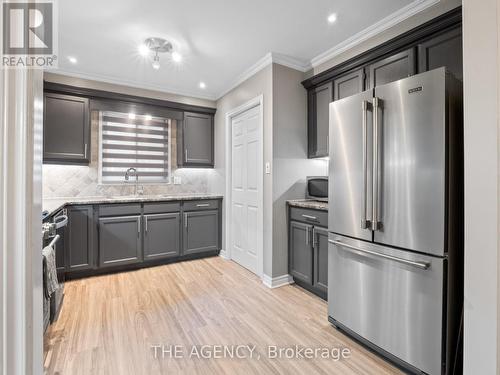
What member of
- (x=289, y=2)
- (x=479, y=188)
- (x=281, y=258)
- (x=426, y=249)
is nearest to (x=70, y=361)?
(x=281, y=258)

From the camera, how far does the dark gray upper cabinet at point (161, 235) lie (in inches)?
133

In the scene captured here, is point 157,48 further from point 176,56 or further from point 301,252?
point 301,252

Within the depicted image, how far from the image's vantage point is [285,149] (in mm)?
2914

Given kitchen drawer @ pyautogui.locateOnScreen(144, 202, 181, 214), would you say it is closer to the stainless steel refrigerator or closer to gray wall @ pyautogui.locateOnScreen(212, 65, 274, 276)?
gray wall @ pyautogui.locateOnScreen(212, 65, 274, 276)

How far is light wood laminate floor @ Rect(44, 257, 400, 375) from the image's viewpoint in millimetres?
1615

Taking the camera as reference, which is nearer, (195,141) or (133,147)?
(133,147)

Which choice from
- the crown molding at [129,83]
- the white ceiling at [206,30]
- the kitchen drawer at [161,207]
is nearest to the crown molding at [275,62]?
the white ceiling at [206,30]

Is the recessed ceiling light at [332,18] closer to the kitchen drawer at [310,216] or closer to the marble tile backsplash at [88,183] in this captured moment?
the kitchen drawer at [310,216]

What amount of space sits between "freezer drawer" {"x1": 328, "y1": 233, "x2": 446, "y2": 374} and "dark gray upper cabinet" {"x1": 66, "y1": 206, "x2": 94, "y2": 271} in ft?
9.26

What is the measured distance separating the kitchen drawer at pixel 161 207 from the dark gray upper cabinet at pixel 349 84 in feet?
8.21

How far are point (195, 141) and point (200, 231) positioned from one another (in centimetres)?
146

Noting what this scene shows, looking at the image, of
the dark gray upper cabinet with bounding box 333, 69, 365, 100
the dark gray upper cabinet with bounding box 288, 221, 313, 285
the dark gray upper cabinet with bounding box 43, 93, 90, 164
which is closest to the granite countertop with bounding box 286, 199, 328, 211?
the dark gray upper cabinet with bounding box 288, 221, 313, 285

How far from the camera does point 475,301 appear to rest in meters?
1.17

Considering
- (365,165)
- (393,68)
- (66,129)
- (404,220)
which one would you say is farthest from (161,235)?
(393,68)
